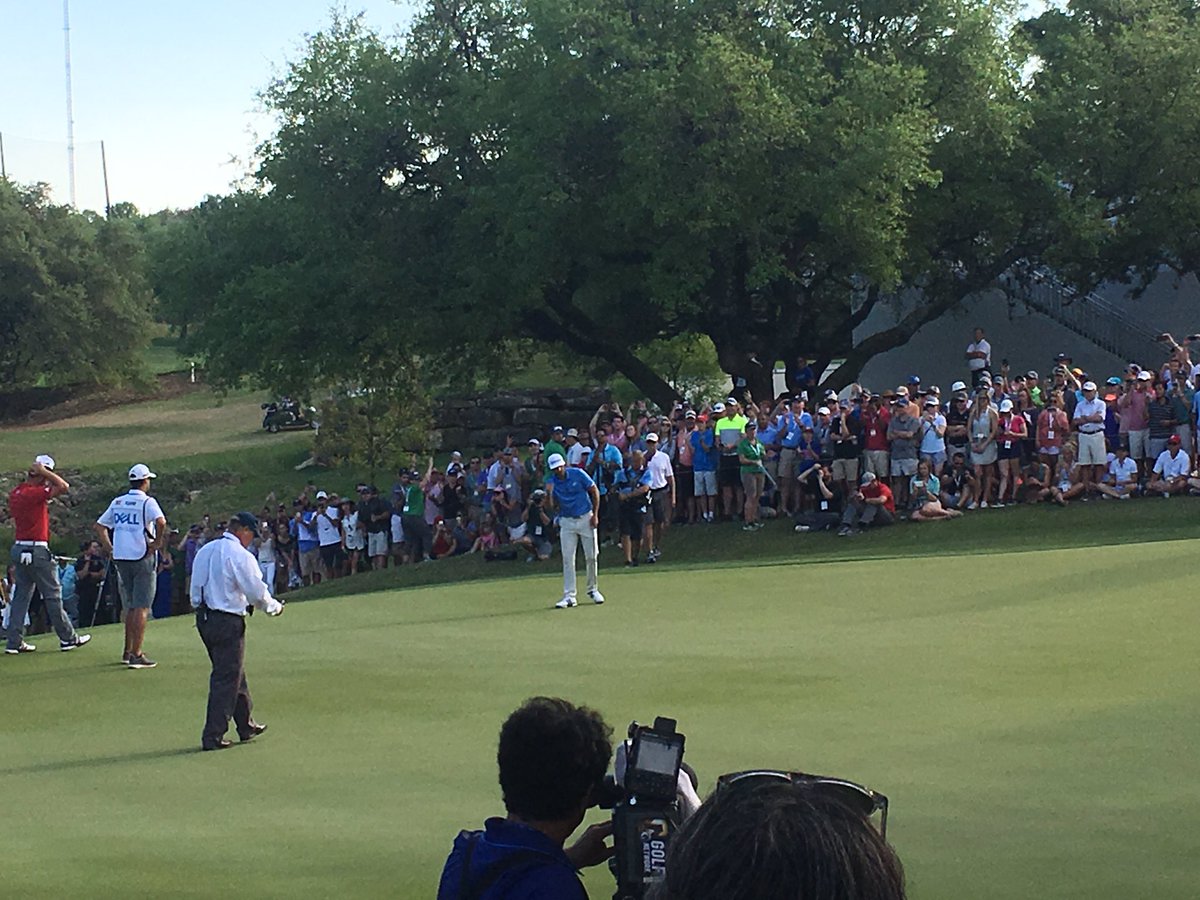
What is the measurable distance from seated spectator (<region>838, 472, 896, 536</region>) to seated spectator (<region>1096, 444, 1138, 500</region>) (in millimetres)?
3407

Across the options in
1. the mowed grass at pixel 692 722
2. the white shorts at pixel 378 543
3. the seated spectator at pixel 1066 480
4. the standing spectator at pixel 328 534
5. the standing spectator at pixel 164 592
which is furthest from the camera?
the standing spectator at pixel 328 534

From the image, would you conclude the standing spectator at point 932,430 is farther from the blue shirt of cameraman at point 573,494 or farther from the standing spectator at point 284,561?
the standing spectator at point 284,561

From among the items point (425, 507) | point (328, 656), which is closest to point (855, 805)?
point (328, 656)

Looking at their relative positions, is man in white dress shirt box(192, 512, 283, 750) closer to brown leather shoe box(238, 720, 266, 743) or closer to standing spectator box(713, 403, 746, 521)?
brown leather shoe box(238, 720, 266, 743)

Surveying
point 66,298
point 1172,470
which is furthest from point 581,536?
point 66,298

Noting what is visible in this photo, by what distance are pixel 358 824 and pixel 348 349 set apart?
31.3 meters

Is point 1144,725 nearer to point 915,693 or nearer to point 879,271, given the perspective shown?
point 915,693

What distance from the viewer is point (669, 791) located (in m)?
3.65

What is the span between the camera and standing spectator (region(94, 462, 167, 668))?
1698cm

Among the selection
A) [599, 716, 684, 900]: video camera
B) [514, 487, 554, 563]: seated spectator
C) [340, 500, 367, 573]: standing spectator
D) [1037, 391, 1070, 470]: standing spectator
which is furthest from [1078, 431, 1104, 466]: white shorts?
[599, 716, 684, 900]: video camera

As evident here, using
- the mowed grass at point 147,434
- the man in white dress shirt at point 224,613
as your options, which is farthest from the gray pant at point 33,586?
the mowed grass at point 147,434

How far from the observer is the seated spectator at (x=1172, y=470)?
A: 83.7 ft

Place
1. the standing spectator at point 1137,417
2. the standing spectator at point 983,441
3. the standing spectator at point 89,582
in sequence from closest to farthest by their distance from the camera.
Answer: the standing spectator at point 1137,417 < the standing spectator at point 983,441 < the standing spectator at point 89,582

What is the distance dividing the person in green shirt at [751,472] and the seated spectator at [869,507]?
5.74 feet
